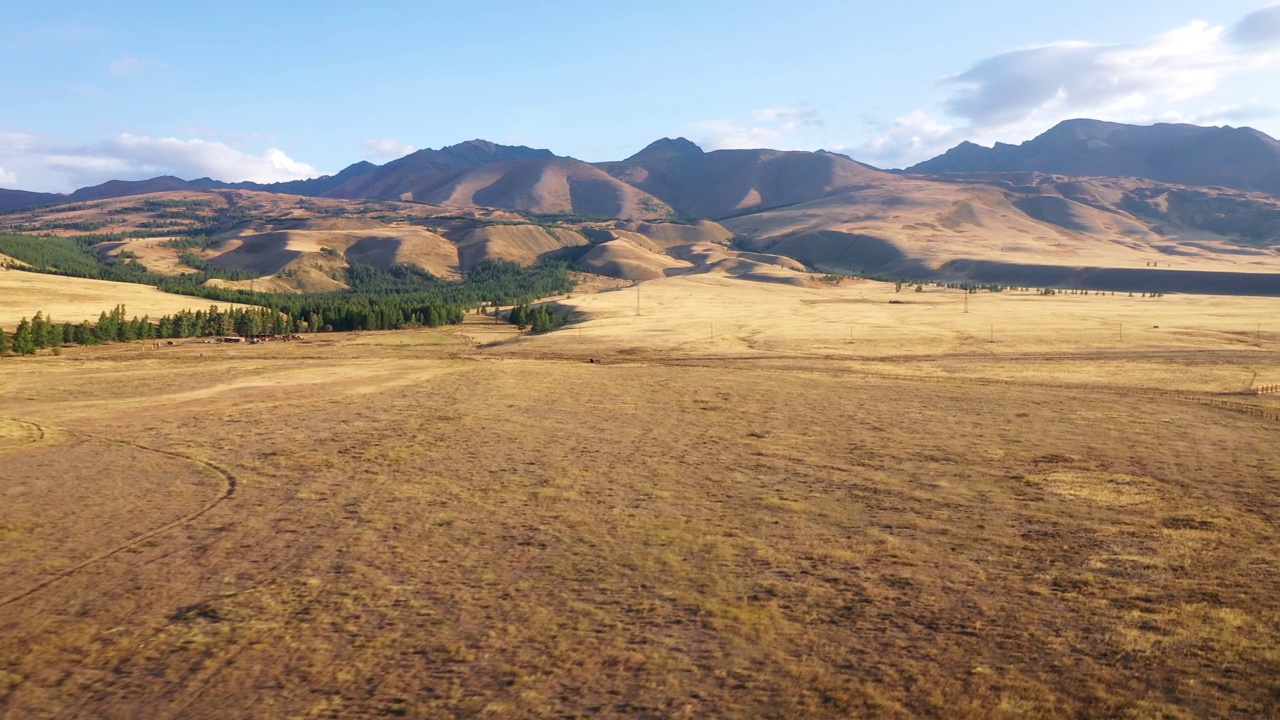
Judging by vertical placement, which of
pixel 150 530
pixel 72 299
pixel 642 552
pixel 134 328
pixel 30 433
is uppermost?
pixel 72 299

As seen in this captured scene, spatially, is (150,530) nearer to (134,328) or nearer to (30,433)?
(30,433)

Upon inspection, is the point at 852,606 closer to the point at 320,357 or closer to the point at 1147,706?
the point at 1147,706

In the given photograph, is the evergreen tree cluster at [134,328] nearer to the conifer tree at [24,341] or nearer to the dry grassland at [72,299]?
the conifer tree at [24,341]

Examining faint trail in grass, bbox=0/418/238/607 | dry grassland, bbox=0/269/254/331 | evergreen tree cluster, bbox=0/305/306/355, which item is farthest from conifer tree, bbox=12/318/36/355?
faint trail in grass, bbox=0/418/238/607

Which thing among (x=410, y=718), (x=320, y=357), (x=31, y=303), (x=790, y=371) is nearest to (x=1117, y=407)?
(x=790, y=371)

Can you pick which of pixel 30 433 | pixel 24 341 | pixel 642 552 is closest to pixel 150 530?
pixel 642 552

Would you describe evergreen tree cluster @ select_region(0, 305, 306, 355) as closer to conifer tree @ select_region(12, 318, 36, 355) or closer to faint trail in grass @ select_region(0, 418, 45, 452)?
conifer tree @ select_region(12, 318, 36, 355)

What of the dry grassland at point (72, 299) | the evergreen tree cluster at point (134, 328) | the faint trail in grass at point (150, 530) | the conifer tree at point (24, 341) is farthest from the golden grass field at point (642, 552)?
the dry grassland at point (72, 299)
